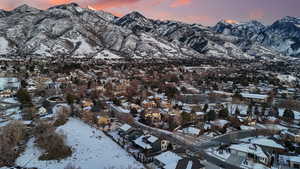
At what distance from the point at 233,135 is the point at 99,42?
161 m

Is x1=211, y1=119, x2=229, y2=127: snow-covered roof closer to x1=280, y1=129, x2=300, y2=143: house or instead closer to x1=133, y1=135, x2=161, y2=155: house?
x1=280, y1=129, x2=300, y2=143: house

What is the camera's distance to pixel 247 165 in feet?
82.7

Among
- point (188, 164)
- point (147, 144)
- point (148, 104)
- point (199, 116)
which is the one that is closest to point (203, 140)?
point (147, 144)

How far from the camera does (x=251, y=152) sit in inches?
1041

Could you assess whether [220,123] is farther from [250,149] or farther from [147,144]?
[147,144]

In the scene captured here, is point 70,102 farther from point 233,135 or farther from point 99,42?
point 99,42

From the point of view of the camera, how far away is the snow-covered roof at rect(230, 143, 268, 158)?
25906 mm

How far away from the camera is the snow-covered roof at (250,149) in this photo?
85.0 ft

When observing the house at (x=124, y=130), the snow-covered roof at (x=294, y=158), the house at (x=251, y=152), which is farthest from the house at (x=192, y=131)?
the snow-covered roof at (x=294, y=158)

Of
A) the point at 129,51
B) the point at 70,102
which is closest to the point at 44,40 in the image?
the point at 129,51

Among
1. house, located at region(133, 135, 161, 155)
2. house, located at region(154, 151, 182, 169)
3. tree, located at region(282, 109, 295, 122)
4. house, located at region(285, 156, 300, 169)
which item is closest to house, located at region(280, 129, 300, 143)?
house, located at region(285, 156, 300, 169)

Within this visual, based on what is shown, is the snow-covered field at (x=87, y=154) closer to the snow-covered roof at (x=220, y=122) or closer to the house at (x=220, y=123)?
the house at (x=220, y=123)

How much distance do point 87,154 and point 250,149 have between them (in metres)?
18.9

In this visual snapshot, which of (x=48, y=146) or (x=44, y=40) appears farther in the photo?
Answer: (x=44, y=40)
